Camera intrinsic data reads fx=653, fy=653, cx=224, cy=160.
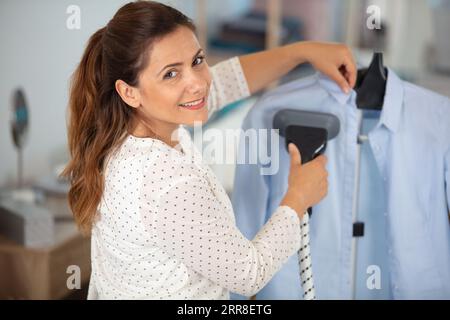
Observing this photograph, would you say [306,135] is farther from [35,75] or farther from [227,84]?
[35,75]

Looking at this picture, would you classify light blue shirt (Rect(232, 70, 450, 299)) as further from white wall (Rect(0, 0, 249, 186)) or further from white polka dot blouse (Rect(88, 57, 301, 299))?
white wall (Rect(0, 0, 249, 186))

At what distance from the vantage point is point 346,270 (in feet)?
4.54

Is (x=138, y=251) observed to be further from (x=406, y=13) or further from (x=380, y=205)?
(x=406, y=13)

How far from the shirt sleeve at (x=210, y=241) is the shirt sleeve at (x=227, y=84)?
328 millimetres

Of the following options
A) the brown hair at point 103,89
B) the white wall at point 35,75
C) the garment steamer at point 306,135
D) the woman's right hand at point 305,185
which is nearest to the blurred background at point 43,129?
the white wall at point 35,75

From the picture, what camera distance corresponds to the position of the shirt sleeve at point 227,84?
1.35 metres

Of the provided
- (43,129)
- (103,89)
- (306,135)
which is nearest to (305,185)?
(306,135)

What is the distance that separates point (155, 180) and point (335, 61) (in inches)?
18.7

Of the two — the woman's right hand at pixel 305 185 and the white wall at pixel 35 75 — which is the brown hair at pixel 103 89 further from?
the white wall at pixel 35 75

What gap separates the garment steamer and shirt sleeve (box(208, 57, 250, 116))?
0.36 ft

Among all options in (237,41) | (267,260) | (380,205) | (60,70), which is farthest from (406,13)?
(267,260)

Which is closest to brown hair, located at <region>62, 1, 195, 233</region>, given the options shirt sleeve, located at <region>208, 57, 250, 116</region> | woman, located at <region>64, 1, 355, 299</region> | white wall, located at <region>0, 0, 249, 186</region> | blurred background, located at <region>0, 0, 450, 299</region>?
woman, located at <region>64, 1, 355, 299</region>

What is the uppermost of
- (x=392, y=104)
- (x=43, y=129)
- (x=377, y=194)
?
(x=392, y=104)

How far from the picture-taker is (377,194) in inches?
54.3
